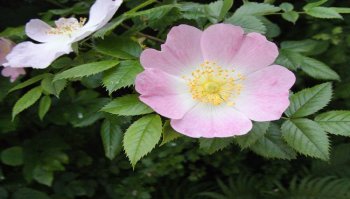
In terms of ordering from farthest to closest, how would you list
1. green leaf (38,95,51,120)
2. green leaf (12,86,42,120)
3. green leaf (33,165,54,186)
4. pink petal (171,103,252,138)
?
green leaf (33,165,54,186), green leaf (38,95,51,120), green leaf (12,86,42,120), pink petal (171,103,252,138)

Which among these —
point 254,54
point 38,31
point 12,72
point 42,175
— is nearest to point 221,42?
point 254,54

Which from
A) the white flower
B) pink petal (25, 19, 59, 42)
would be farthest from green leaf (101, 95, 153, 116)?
pink petal (25, 19, 59, 42)

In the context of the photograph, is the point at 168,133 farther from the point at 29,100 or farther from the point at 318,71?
the point at 318,71

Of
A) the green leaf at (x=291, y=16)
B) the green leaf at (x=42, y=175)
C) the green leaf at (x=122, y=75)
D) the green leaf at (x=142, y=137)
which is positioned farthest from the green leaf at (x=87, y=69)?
the green leaf at (x=42, y=175)

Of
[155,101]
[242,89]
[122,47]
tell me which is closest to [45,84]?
[122,47]

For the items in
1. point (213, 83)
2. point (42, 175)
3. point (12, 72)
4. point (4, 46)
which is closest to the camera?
point (213, 83)

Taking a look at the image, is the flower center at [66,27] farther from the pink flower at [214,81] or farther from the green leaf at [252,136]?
the green leaf at [252,136]

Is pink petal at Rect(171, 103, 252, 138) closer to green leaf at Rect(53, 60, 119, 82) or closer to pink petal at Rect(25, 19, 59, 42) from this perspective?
green leaf at Rect(53, 60, 119, 82)
